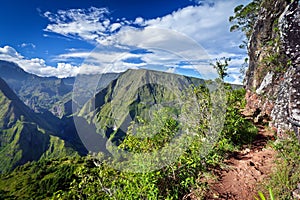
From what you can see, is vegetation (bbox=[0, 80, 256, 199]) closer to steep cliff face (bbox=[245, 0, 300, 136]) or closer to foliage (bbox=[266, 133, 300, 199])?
foliage (bbox=[266, 133, 300, 199])

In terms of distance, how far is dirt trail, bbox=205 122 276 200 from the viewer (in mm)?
6426

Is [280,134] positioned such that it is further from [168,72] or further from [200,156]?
[168,72]

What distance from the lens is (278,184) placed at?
616cm

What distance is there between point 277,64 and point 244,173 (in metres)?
9.91

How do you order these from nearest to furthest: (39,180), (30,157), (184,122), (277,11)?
(184,122) < (277,11) < (39,180) < (30,157)

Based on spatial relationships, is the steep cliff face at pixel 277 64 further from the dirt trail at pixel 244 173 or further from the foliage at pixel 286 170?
the dirt trail at pixel 244 173

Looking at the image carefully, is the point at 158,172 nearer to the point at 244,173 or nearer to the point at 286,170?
the point at 244,173

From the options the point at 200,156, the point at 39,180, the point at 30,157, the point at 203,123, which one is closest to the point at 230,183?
the point at 200,156

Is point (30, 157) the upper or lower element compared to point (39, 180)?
lower

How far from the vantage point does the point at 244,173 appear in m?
7.50

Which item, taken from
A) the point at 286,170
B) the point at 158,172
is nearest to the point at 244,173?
the point at 286,170

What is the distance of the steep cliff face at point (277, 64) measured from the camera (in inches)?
338

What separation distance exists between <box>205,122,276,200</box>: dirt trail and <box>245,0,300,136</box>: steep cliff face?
1638 mm

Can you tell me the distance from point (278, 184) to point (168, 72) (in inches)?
188
